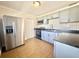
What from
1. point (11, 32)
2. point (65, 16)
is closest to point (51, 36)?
point (65, 16)

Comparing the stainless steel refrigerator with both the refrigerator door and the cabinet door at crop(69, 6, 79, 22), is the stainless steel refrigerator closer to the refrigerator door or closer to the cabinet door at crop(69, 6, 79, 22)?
the refrigerator door

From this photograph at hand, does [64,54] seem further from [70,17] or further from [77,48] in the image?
[70,17]

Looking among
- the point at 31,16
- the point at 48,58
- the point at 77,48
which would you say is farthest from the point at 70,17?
the point at 31,16

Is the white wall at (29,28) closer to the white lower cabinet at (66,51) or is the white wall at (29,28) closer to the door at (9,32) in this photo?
the door at (9,32)

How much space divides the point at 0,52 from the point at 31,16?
447 cm

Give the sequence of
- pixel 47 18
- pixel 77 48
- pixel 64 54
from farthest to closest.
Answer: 1. pixel 47 18
2. pixel 64 54
3. pixel 77 48

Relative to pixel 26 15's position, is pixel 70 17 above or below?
below

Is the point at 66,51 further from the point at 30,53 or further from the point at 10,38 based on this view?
the point at 10,38

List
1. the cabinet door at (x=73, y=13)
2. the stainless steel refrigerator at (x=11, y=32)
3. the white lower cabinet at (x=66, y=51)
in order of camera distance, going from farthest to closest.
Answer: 1. the stainless steel refrigerator at (x=11, y=32)
2. the cabinet door at (x=73, y=13)
3. the white lower cabinet at (x=66, y=51)

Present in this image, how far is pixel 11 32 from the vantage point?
3967 mm

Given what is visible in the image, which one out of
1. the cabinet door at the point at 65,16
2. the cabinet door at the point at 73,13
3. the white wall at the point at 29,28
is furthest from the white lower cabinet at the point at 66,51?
the white wall at the point at 29,28

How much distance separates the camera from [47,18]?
614 cm

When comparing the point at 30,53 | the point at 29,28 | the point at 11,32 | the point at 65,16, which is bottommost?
the point at 30,53

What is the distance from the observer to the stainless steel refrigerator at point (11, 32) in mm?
3711
